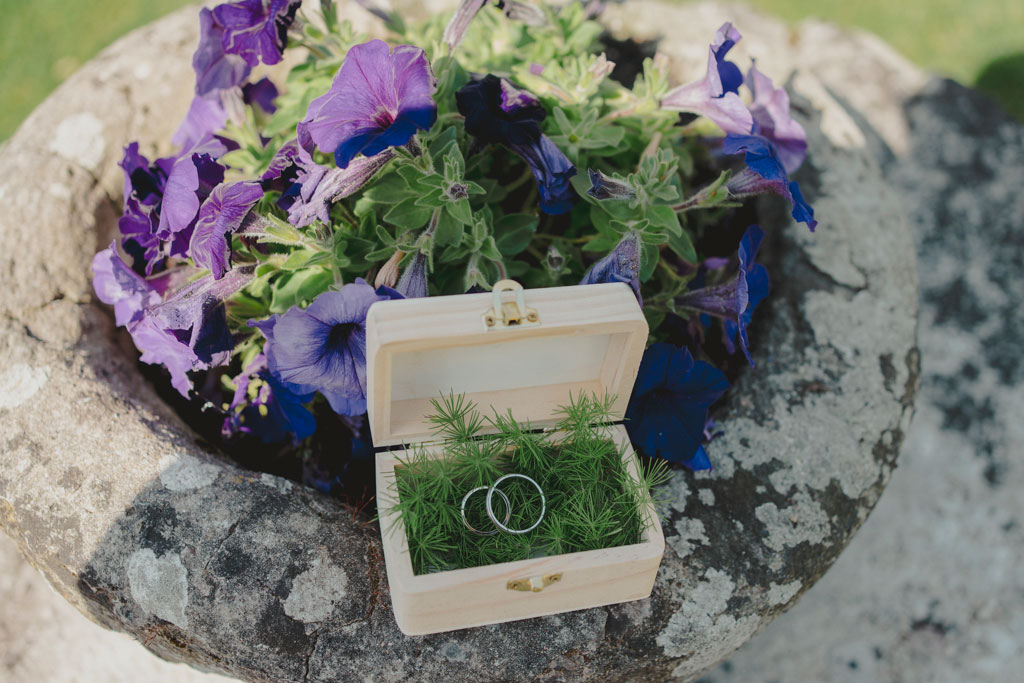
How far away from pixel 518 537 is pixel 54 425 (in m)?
0.86

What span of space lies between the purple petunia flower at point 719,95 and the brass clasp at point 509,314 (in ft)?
2.16

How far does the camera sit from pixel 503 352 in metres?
1.36

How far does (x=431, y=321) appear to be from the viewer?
1190 mm

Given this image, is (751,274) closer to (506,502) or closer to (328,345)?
(506,502)

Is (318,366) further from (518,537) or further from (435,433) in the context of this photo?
(518,537)

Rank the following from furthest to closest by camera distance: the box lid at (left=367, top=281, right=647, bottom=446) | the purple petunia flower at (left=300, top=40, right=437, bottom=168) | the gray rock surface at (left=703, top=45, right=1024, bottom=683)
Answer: the gray rock surface at (left=703, top=45, right=1024, bottom=683), the purple petunia flower at (left=300, top=40, right=437, bottom=168), the box lid at (left=367, top=281, right=647, bottom=446)

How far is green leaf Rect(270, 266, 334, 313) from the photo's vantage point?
150cm

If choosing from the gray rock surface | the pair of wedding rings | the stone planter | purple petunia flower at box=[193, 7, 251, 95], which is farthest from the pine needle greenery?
the gray rock surface

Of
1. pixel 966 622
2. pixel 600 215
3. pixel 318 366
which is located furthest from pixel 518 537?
pixel 966 622

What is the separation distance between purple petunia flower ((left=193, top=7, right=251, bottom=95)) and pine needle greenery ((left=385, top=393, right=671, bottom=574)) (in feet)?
2.73

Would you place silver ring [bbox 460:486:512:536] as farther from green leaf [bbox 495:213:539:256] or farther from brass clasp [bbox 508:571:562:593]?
green leaf [bbox 495:213:539:256]

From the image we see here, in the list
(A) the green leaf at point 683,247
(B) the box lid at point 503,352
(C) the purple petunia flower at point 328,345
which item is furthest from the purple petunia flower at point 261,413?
(A) the green leaf at point 683,247

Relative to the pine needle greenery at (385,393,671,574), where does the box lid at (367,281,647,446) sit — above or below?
above

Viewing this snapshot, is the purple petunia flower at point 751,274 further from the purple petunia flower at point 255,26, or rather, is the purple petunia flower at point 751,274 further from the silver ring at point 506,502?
the purple petunia flower at point 255,26
